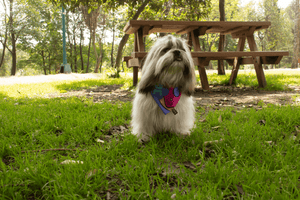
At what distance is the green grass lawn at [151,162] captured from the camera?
154cm

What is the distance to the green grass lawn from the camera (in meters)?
1.54

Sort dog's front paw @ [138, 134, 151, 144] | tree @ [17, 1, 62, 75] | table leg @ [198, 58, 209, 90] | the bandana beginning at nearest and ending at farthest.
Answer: the bandana, dog's front paw @ [138, 134, 151, 144], table leg @ [198, 58, 209, 90], tree @ [17, 1, 62, 75]

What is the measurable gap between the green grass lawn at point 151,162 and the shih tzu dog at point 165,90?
7.4 inches

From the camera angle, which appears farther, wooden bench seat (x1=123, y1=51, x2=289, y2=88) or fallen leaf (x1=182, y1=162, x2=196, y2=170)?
wooden bench seat (x1=123, y1=51, x2=289, y2=88)

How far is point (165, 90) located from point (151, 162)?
0.88 meters

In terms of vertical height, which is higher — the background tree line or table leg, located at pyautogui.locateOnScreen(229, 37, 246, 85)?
the background tree line

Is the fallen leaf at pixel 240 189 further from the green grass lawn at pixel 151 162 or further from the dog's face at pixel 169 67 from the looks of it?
the dog's face at pixel 169 67

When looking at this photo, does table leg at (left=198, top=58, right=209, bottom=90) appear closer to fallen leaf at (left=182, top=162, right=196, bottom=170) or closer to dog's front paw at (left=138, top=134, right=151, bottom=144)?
dog's front paw at (left=138, top=134, right=151, bottom=144)

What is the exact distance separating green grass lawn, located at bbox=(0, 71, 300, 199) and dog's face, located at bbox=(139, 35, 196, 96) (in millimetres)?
651

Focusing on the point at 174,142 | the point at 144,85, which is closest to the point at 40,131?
the point at 144,85

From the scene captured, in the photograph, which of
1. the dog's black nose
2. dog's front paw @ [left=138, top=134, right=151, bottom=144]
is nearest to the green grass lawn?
dog's front paw @ [left=138, top=134, right=151, bottom=144]

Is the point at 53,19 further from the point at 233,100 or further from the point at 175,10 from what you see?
the point at 233,100

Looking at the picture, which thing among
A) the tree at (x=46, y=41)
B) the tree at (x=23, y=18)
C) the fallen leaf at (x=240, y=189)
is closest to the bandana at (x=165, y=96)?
the fallen leaf at (x=240, y=189)

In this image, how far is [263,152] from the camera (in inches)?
80.4
